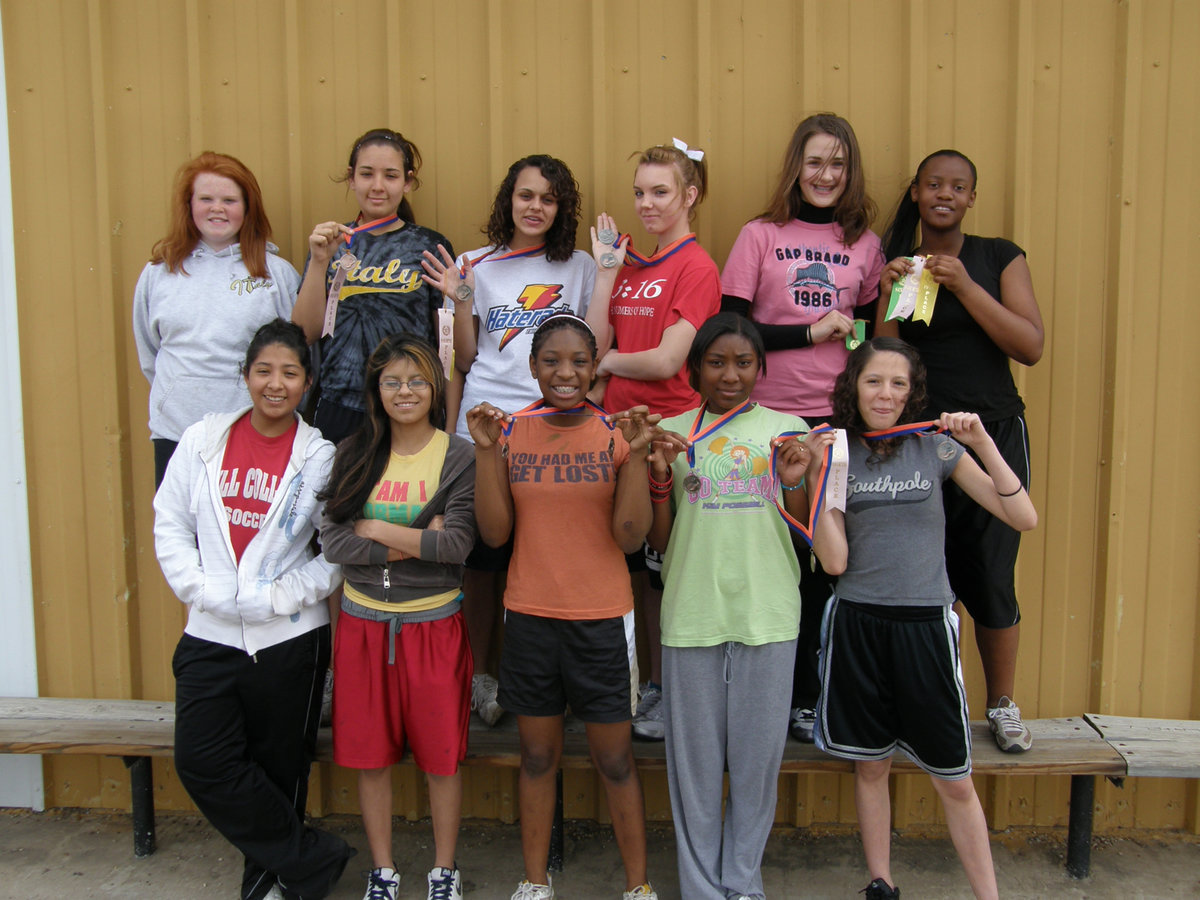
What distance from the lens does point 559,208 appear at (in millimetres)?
3412

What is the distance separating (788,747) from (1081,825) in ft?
4.02

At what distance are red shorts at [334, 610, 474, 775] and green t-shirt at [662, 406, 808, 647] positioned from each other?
0.75 m

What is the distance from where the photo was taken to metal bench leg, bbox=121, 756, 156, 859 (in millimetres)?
3525

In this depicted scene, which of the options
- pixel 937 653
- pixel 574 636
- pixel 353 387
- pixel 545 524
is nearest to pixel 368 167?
pixel 353 387

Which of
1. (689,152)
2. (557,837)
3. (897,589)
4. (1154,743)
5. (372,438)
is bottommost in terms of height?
(557,837)

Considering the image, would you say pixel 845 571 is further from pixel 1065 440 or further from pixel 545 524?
pixel 1065 440

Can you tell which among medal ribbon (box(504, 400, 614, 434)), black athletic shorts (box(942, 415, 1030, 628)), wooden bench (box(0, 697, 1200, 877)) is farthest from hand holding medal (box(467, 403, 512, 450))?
black athletic shorts (box(942, 415, 1030, 628))

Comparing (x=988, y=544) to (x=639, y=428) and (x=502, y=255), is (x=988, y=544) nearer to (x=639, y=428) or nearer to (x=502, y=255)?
(x=639, y=428)

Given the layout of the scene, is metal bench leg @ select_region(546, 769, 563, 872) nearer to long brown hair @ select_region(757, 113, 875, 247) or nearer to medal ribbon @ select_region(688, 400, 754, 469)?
medal ribbon @ select_region(688, 400, 754, 469)

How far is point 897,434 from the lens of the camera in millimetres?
2818

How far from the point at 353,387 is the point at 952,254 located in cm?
236

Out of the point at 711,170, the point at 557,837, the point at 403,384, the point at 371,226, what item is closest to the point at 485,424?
the point at 403,384

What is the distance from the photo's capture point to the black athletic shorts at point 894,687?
2.73 m

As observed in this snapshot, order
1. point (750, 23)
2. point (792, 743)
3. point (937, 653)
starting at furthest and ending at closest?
point (750, 23) → point (792, 743) → point (937, 653)
